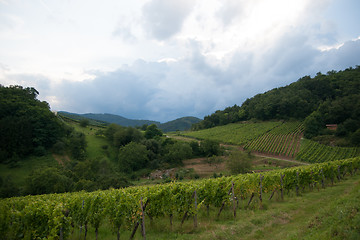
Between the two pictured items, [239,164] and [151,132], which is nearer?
[239,164]

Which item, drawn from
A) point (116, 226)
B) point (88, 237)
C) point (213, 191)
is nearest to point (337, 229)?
point (213, 191)

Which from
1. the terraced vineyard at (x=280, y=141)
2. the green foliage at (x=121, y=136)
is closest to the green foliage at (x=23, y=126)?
the green foliage at (x=121, y=136)

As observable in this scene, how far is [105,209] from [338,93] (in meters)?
116

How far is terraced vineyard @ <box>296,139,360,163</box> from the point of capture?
133 ft

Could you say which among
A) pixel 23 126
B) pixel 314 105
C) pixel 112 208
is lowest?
pixel 112 208

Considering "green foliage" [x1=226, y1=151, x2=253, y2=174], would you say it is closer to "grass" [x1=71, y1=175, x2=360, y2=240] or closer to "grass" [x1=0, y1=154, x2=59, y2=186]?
"grass" [x1=71, y1=175, x2=360, y2=240]

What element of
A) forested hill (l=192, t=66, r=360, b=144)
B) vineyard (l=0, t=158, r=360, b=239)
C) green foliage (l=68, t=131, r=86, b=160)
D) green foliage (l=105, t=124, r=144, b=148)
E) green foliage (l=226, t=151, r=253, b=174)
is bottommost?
green foliage (l=226, t=151, r=253, b=174)

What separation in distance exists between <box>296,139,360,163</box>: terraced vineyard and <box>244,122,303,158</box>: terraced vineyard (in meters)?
2.47

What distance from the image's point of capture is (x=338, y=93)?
87.9 m

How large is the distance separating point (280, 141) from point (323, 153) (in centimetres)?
1343

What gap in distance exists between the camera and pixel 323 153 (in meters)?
43.7

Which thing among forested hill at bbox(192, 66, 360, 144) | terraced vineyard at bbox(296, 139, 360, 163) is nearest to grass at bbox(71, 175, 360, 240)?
terraced vineyard at bbox(296, 139, 360, 163)

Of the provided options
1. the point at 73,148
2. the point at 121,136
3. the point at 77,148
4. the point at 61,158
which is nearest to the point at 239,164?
the point at 121,136

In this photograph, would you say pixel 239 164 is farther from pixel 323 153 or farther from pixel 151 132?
pixel 151 132
